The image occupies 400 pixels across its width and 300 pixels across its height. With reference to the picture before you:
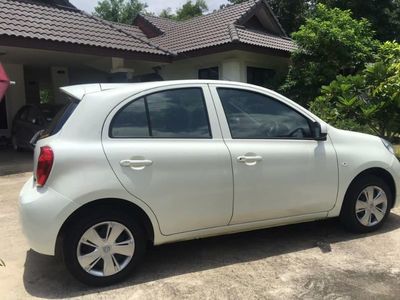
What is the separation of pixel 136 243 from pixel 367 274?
6.67 feet

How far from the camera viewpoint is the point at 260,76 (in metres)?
16.1

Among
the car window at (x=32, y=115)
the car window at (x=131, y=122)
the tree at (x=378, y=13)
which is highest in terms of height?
the tree at (x=378, y=13)

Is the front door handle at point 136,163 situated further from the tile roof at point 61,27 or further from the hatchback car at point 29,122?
the hatchback car at point 29,122

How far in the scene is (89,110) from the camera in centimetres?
396

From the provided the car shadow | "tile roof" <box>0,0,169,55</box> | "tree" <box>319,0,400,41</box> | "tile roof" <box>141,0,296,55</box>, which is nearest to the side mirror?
the car shadow

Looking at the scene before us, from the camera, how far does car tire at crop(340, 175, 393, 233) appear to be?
5.00 m

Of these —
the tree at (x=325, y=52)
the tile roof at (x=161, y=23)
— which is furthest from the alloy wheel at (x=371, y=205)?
the tile roof at (x=161, y=23)

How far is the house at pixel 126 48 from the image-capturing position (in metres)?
11.4

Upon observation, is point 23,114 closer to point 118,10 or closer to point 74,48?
point 74,48

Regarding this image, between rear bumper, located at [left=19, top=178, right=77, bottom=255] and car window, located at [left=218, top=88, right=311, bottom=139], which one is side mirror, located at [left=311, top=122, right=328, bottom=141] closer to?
car window, located at [left=218, top=88, right=311, bottom=139]

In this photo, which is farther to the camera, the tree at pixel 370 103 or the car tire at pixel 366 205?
the tree at pixel 370 103

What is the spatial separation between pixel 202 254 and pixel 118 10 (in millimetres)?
49868

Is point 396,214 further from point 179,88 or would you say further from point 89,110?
point 89,110

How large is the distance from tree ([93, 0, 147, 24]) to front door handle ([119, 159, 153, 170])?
158ft
